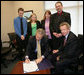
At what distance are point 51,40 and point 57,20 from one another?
22.5 inches

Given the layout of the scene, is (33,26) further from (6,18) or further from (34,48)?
(6,18)

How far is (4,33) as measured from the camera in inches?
189

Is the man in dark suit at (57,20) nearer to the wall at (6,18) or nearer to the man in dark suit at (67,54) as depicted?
the man in dark suit at (67,54)

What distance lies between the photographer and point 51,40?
2.93m

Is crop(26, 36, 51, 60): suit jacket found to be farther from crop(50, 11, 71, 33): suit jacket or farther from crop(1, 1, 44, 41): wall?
crop(1, 1, 44, 41): wall

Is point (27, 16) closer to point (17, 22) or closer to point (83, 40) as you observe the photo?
point (17, 22)

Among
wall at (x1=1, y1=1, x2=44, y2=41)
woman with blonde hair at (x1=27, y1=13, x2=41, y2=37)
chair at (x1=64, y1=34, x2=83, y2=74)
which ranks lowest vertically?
chair at (x1=64, y1=34, x2=83, y2=74)

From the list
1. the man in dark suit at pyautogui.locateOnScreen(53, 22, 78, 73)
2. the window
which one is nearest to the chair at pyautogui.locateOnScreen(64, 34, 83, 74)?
the man in dark suit at pyautogui.locateOnScreen(53, 22, 78, 73)

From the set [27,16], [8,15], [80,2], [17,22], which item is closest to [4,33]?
[8,15]

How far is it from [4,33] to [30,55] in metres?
3.01

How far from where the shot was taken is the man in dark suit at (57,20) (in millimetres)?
2627

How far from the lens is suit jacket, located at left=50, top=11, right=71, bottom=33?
263cm

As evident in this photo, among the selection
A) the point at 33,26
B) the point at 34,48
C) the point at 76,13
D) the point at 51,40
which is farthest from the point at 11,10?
the point at 34,48

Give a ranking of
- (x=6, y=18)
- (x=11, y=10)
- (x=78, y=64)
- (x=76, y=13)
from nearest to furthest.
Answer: (x=78, y=64) < (x=76, y=13) < (x=6, y=18) < (x=11, y=10)
